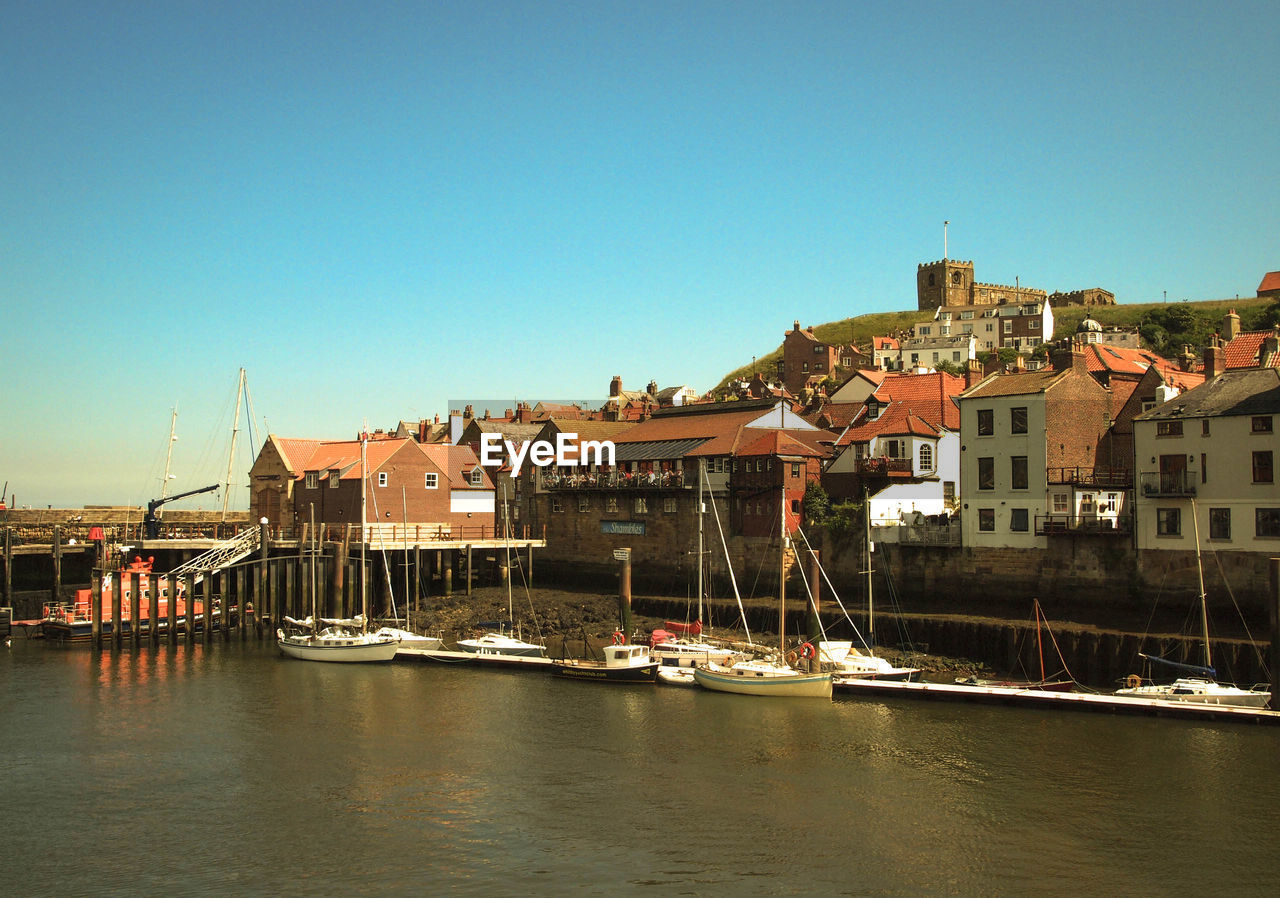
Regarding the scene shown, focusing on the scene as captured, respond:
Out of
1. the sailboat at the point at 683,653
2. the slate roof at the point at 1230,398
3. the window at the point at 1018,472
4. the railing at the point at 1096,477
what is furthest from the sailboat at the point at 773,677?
the slate roof at the point at 1230,398

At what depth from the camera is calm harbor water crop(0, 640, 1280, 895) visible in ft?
81.7

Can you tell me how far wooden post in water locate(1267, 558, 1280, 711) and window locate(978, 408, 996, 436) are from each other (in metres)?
17.8

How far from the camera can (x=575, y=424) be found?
77.0 metres

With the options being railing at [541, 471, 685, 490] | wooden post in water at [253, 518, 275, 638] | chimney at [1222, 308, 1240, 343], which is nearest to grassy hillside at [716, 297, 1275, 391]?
chimney at [1222, 308, 1240, 343]

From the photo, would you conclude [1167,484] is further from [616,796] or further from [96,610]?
[96,610]

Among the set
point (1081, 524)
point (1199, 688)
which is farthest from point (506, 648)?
point (1199, 688)

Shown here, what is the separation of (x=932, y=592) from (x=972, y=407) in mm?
9514

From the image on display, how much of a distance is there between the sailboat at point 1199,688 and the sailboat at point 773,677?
11.3 meters

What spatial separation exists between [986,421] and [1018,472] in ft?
10.3

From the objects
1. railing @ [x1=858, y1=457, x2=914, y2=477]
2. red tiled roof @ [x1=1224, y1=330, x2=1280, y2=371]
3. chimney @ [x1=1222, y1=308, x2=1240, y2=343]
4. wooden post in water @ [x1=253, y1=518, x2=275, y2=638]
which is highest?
chimney @ [x1=1222, y1=308, x2=1240, y2=343]

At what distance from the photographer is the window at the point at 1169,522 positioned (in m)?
45.5

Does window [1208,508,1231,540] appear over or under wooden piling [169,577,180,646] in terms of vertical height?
over

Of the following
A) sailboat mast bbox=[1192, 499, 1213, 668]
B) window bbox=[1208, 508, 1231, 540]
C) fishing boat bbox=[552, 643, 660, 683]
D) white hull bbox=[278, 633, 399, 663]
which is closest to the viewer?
sailboat mast bbox=[1192, 499, 1213, 668]

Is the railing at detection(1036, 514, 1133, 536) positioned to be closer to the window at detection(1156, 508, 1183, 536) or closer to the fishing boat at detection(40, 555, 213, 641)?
the window at detection(1156, 508, 1183, 536)
